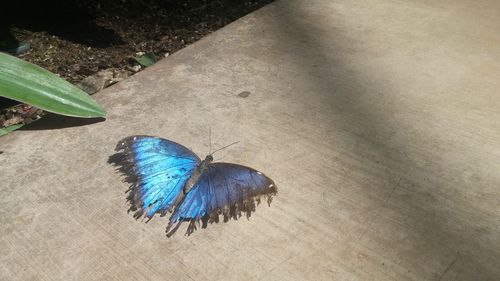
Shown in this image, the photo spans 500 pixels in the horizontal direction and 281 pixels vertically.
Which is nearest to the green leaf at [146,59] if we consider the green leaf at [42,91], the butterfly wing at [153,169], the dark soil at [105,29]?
the dark soil at [105,29]

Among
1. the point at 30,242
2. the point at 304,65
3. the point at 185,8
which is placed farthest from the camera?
the point at 185,8

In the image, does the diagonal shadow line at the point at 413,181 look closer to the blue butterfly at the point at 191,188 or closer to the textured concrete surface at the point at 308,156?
the textured concrete surface at the point at 308,156

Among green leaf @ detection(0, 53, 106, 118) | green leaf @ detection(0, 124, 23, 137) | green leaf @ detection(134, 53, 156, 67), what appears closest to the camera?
Result: green leaf @ detection(0, 53, 106, 118)

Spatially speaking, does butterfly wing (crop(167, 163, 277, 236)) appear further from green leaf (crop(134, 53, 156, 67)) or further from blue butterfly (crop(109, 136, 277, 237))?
green leaf (crop(134, 53, 156, 67))

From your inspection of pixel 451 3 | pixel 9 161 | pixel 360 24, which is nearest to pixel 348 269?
pixel 9 161

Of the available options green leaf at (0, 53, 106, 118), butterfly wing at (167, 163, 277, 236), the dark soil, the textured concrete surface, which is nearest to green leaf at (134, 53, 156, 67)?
the dark soil

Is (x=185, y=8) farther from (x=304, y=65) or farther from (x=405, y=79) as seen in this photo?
(x=405, y=79)

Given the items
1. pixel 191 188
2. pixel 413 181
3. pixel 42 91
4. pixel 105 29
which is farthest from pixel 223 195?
pixel 105 29
